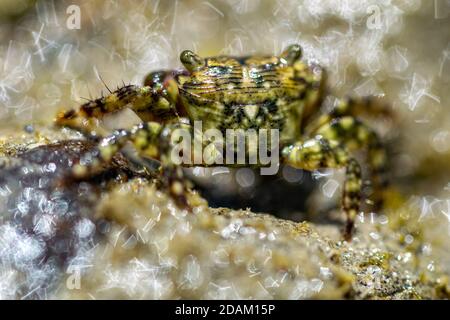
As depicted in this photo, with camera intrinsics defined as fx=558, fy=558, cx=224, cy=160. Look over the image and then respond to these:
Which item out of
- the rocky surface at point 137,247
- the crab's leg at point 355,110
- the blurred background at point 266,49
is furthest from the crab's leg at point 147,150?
the crab's leg at point 355,110

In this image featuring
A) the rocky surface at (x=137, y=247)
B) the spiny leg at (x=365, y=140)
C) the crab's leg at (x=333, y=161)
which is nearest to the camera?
the rocky surface at (x=137, y=247)

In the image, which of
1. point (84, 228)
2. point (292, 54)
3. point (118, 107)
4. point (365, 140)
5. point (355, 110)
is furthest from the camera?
point (355, 110)

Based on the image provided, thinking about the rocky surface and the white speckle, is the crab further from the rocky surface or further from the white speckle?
the white speckle

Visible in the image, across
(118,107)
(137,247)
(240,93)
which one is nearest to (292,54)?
(240,93)

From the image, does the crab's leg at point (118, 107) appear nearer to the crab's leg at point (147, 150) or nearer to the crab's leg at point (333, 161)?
the crab's leg at point (147, 150)

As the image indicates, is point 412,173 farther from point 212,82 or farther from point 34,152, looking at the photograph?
point 34,152

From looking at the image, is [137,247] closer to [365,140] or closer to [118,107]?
[118,107]
